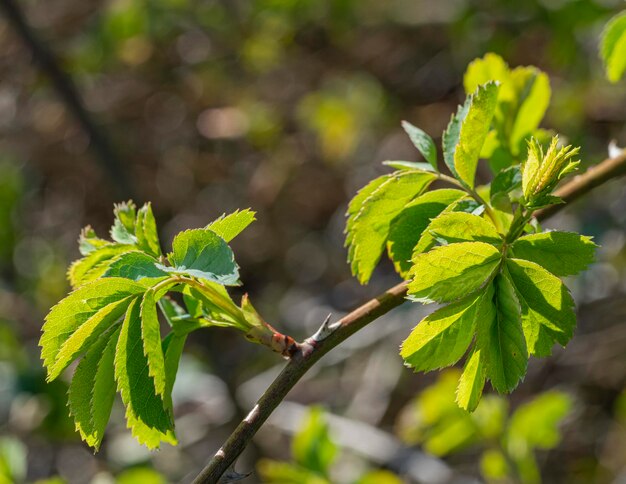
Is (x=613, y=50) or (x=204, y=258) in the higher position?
(x=204, y=258)

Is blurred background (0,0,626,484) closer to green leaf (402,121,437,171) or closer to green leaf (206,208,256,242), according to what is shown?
green leaf (402,121,437,171)

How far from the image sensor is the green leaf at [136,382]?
3.38ft

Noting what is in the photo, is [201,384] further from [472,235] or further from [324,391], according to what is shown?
[472,235]

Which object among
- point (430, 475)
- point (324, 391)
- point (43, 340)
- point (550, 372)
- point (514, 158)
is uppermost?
point (43, 340)

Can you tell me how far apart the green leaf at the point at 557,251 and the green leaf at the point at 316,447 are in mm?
1098

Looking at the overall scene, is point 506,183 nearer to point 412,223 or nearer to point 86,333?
point 412,223

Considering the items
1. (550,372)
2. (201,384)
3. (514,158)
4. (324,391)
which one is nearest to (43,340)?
(514,158)

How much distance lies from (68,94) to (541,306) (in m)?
2.71

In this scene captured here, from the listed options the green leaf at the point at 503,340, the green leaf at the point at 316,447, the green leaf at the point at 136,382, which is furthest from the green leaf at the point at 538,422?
the green leaf at the point at 136,382

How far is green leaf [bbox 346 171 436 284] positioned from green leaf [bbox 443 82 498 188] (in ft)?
0.16

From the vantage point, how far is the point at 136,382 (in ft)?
3.42

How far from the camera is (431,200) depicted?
1.15 m

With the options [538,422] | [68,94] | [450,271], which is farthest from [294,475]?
[68,94]

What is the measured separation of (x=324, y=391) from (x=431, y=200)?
2.57 m
